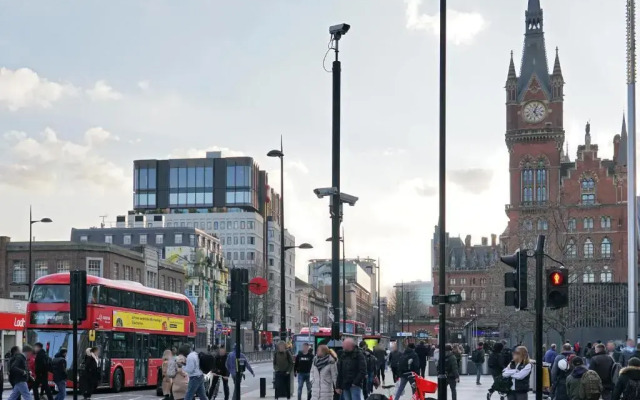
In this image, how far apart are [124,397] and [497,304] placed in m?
56.1

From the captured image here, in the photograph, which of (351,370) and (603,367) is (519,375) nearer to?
(351,370)

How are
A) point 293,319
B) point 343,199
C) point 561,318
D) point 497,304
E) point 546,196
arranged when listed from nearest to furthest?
point 343,199, point 561,318, point 497,304, point 546,196, point 293,319

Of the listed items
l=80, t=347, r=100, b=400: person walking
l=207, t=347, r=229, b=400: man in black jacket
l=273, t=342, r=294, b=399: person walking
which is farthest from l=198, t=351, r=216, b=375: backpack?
l=80, t=347, r=100, b=400: person walking

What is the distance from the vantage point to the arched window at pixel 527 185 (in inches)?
5113

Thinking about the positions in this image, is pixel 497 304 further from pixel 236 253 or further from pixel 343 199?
pixel 236 253

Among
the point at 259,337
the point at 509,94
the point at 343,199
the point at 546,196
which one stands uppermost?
the point at 509,94

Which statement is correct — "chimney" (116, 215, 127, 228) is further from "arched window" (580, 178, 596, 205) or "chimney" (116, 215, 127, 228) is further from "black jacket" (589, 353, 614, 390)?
"black jacket" (589, 353, 614, 390)

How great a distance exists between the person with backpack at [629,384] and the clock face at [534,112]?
4641 inches

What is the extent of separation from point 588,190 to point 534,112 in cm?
1318

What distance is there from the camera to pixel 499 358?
89.0ft

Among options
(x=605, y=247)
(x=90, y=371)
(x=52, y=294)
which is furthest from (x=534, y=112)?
(x=90, y=371)

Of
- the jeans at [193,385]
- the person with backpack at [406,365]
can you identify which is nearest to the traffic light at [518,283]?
the jeans at [193,385]

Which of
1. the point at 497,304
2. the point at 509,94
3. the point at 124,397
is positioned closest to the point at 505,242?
the point at 509,94

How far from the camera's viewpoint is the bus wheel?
37125 mm
